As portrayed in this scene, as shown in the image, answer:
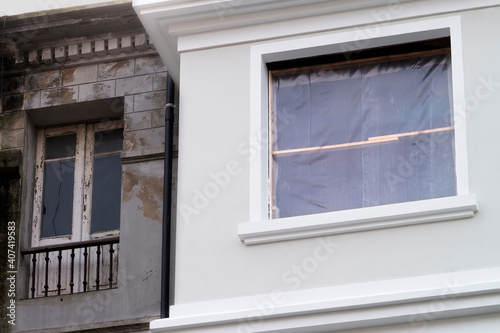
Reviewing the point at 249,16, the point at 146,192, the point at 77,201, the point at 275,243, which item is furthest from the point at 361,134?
the point at 77,201

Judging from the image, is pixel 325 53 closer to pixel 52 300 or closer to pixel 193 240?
pixel 193 240

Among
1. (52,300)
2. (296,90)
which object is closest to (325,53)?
(296,90)

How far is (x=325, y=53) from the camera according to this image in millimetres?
13102

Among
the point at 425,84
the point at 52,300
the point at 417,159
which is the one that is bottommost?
the point at 52,300

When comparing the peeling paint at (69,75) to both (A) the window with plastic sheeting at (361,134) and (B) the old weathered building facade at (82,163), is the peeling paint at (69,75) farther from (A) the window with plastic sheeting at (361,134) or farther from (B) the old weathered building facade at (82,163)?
(A) the window with plastic sheeting at (361,134)

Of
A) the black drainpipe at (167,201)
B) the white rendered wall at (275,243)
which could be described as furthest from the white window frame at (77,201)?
the white rendered wall at (275,243)

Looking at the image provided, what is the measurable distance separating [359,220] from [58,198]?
18.8 ft

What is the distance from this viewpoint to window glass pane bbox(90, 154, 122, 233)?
16.0 m

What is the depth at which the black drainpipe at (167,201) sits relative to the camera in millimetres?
14180

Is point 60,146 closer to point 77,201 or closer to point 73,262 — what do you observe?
point 77,201

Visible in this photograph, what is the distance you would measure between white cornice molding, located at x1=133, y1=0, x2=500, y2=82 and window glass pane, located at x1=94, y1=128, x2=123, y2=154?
3.03 m

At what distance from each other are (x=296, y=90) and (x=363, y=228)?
6.56 feet

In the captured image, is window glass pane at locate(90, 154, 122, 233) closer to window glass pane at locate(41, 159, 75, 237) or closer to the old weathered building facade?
the old weathered building facade

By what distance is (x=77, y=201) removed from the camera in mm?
16188
